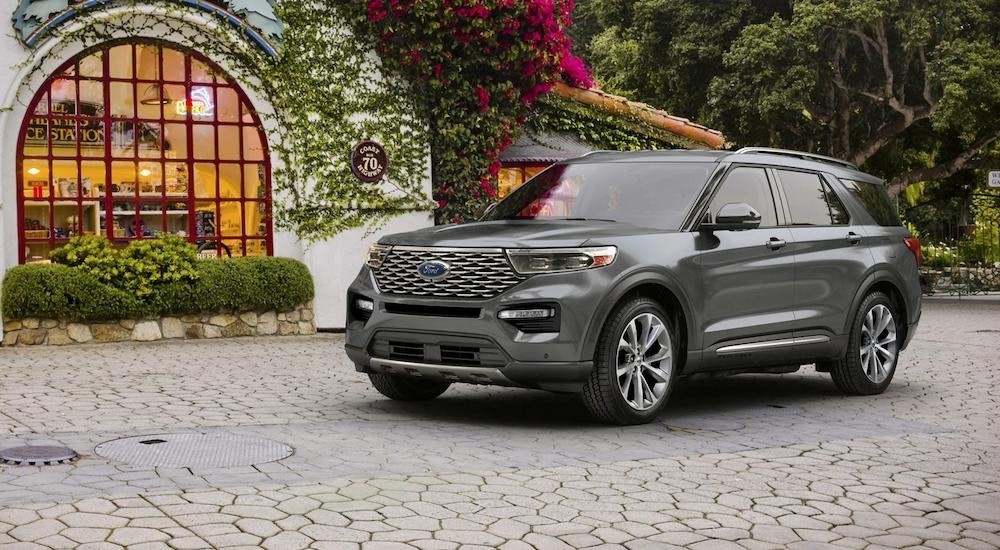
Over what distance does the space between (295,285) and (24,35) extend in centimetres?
420

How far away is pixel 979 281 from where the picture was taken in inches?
1089

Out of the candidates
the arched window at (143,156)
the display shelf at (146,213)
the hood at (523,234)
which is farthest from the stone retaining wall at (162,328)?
the hood at (523,234)

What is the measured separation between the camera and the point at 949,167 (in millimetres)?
29781

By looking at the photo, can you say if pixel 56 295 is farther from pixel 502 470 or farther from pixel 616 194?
pixel 502 470

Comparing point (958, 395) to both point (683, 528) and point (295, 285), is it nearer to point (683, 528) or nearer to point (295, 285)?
point (683, 528)

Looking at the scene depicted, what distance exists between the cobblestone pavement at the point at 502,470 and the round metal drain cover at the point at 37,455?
112mm

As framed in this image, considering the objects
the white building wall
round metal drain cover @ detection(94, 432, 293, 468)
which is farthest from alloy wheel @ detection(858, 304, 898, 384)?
the white building wall

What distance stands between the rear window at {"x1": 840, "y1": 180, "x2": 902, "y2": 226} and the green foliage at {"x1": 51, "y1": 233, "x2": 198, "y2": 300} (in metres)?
7.84

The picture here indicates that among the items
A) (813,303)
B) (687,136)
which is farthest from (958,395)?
(687,136)

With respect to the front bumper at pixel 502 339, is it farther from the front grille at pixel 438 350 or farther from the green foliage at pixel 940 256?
the green foliage at pixel 940 256

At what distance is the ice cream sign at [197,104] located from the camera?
16219 mm

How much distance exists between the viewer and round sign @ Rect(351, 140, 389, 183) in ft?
55.0

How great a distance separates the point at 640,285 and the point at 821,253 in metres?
2.17

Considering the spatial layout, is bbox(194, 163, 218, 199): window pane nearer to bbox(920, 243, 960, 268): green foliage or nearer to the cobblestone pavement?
the cobblestone pavement
